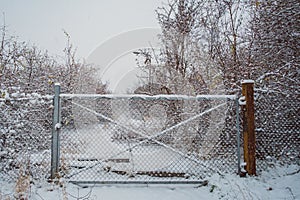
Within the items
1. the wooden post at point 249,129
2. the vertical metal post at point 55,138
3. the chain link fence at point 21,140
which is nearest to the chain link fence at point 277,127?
the wooden post at point 249,129

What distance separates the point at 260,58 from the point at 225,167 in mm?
→ 1977

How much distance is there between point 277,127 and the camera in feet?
11.9

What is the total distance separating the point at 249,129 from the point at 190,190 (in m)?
1.14

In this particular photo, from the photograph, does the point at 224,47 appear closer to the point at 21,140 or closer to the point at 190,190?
the point at 190,190

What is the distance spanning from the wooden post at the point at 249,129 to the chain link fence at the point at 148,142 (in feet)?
0.45

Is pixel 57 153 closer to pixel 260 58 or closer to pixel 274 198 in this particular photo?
pixel 274 198

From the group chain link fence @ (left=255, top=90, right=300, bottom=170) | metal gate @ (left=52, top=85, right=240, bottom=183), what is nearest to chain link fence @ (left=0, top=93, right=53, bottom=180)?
metal gate @ (left=52, top=85, right=240, bottom=183)

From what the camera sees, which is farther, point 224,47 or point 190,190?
point 224,47

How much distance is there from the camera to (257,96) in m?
3.67

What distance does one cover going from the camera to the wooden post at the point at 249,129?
10.5 feet

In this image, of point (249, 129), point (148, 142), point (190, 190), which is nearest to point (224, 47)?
point (249, 129)

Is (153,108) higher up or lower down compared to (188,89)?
lower down

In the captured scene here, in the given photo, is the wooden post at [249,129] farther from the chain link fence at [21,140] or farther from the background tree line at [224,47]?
the chain link fence at [21,140]

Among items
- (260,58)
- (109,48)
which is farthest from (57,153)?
(109,48)
